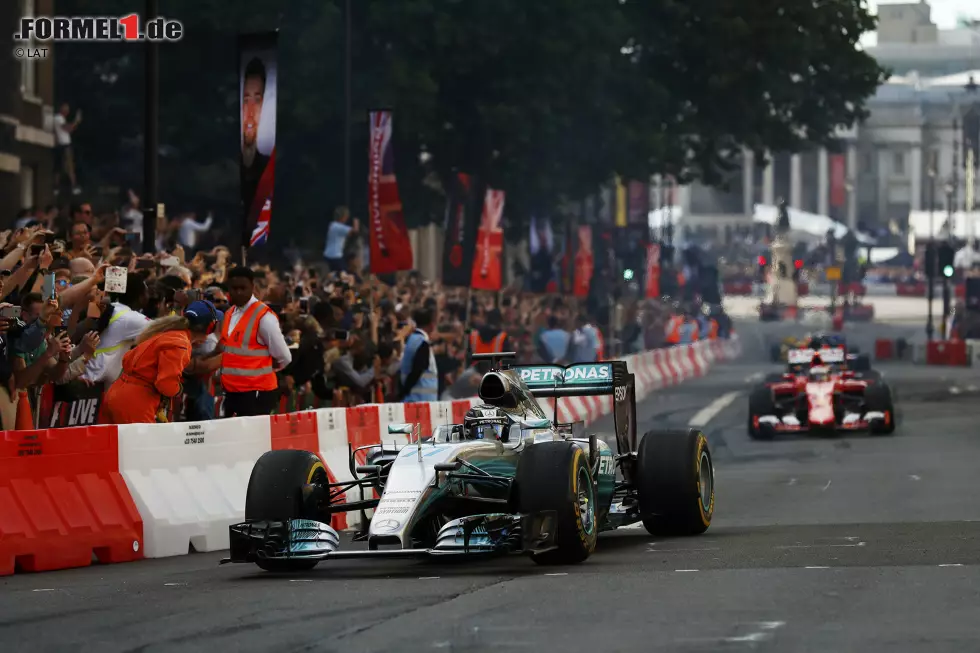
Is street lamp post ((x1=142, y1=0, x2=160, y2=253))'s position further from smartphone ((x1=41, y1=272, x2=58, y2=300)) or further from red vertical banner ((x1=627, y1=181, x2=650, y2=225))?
red vertical banner ((x1=627, y1=181, x2=650, y2=225))

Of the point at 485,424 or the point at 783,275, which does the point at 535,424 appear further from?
the point at 783,275

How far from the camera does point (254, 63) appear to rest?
76.8 feet

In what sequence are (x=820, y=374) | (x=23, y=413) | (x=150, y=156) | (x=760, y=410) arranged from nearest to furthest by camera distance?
(x=23, y=413) < (x=150, y=156) < (x=760, y=410) < (x=820, y=374)

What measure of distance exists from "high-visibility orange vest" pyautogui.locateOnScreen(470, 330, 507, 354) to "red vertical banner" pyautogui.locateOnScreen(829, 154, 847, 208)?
143m

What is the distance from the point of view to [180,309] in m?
17.7

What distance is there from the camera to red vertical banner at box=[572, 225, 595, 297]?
51469mm

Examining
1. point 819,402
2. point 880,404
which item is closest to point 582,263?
point 819,402

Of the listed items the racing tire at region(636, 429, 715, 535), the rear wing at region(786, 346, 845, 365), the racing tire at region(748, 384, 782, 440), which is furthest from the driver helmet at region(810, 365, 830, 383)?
the racing tire at region(636, 429, 715, 535)

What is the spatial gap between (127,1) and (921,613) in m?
31.9

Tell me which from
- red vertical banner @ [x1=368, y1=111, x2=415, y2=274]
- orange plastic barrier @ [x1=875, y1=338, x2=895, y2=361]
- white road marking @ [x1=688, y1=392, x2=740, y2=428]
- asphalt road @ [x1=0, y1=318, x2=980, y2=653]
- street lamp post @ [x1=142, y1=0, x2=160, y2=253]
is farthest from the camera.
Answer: orange plastic barrier @ [x1=875, y1=338, x2=895, y2=361]

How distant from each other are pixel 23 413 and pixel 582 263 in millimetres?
37247

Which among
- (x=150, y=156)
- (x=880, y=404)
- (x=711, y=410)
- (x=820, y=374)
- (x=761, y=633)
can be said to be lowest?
(x=711, y=410)

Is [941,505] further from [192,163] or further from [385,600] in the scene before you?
[192,163]

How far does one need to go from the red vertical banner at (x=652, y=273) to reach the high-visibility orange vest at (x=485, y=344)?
30.4 m
